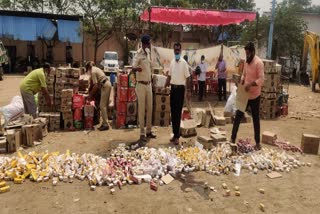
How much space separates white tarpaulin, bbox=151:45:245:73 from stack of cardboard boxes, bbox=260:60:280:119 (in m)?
4.61

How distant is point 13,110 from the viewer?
804cm

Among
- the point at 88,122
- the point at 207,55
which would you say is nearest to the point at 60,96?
the point at 88,122

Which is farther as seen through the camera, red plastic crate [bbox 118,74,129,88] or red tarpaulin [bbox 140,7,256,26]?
red tarpaulin [bbox 140,7,256,26]

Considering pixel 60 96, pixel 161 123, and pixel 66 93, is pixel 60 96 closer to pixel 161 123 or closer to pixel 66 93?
pixel 66 93

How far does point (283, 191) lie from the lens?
5234mm

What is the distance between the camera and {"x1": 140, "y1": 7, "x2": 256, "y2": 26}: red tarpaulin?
46.6 ft

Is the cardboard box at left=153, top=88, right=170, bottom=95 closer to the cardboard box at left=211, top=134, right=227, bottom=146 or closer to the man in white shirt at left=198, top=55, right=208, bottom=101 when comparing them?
the cardboard box at left=211, top=134, right=227, bottom=146

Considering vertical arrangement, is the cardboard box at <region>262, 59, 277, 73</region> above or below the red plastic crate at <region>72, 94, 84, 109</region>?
above

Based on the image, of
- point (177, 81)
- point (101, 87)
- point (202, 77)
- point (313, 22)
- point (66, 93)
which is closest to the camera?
point (177, 81)

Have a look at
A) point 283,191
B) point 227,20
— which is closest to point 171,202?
point 283,191

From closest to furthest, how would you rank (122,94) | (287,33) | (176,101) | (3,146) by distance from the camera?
(3,146) → (176,101) → (122,94) → (287,33)

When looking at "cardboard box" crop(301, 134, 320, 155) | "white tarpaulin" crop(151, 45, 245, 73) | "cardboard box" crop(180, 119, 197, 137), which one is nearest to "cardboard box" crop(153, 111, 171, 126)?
"cardboard box" crop(180, 119, 197, 137)

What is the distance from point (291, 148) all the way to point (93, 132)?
454 cm

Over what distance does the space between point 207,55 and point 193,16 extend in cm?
177
